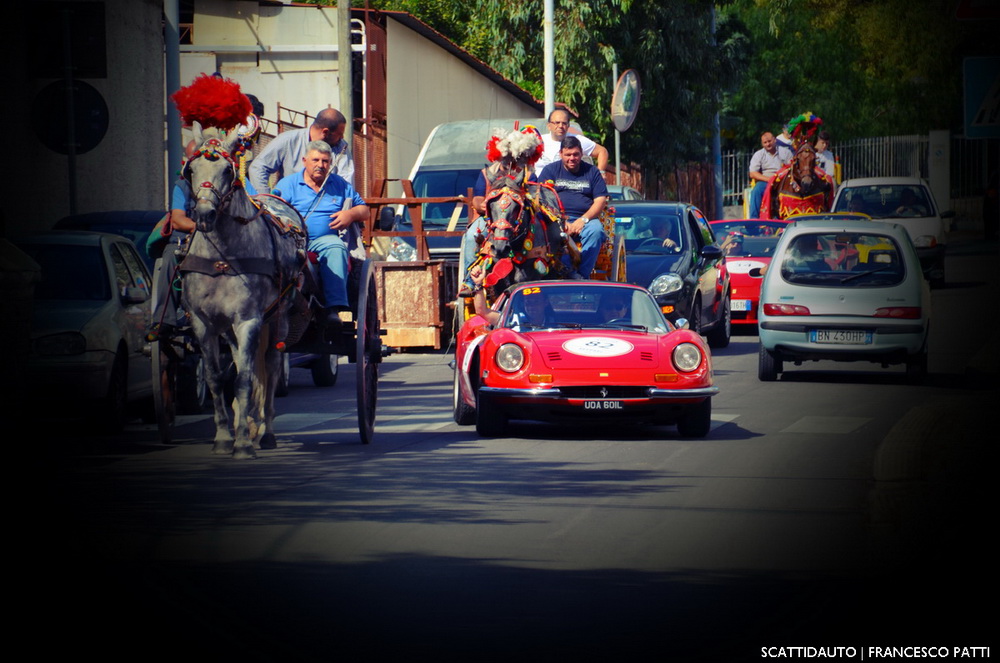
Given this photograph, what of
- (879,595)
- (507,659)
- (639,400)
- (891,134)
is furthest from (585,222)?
(891,134)

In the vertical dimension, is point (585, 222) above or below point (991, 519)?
above

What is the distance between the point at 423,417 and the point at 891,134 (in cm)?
5324

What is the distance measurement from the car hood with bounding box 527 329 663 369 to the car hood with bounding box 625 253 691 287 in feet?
23.7

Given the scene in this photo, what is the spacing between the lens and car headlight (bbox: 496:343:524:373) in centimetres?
1390

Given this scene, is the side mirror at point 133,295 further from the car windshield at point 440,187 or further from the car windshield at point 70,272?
the car windshield at point 440,187

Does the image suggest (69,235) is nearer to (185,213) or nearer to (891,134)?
(185,213)

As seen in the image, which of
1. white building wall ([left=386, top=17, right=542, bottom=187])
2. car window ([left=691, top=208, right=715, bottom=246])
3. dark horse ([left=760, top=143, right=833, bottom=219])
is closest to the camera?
car window ([left=691, top=208, right=715, bottom=246])

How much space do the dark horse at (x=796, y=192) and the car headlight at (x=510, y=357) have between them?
19717 millimetres

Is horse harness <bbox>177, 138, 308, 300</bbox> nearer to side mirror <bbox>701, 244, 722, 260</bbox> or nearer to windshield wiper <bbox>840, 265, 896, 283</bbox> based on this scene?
windshield wiper <bbox>840, 265, 896, 283</bbox>

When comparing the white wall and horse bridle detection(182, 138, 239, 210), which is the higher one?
the white wall

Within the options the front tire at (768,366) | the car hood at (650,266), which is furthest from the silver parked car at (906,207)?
the front tire at (768,366)

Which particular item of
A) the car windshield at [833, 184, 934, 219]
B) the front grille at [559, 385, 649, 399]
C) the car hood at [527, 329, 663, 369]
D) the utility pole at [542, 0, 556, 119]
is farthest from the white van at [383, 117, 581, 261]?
the front grille at [559, 385, 649, 399]

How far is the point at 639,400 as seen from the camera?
1370 centimetres

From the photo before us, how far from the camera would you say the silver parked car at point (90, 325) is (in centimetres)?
1441
